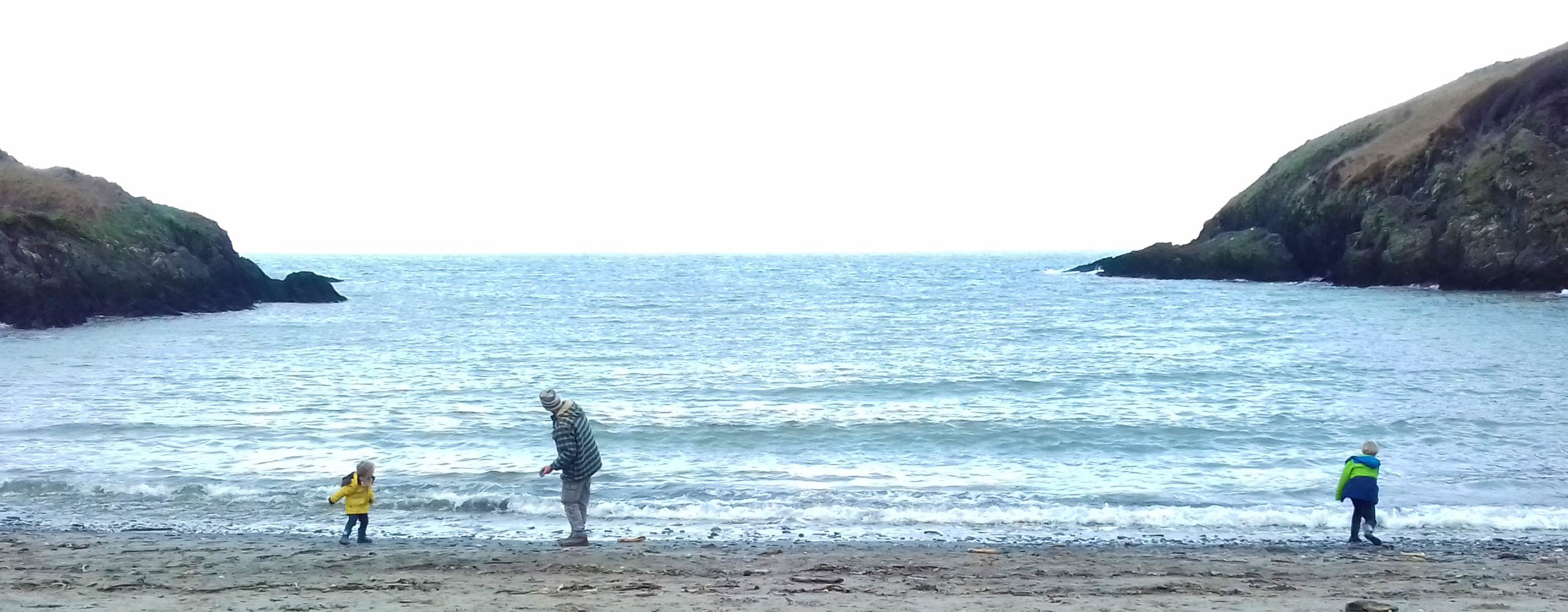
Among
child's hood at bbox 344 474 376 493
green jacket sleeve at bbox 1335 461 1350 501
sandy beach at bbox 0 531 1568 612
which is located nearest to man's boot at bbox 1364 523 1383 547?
sandy beach at bbox 0 531 1568 612

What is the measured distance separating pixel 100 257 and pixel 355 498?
137 ft

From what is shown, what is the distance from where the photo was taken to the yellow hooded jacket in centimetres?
1112

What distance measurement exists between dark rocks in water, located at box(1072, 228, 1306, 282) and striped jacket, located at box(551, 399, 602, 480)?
217 feet

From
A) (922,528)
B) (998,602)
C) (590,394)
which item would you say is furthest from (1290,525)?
(590,394)

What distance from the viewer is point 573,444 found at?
10.7 m

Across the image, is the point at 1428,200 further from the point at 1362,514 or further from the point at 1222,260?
the point at 1362,514

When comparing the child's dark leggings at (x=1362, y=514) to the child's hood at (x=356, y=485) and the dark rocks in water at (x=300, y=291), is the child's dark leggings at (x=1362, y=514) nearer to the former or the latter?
the child's hood at (x=356, y=485)

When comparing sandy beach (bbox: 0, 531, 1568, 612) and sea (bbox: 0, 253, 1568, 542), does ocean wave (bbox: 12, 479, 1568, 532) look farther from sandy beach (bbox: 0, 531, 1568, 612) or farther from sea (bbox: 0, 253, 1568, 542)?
sandy beach (bbox: 0, 531, 1568, 612)

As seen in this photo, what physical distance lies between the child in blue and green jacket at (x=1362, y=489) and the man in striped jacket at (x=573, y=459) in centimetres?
718

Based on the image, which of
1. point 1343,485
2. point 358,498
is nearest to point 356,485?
point 358,498

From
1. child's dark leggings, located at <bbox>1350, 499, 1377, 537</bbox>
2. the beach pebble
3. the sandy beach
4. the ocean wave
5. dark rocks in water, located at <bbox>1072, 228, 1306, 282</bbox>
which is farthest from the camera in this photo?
dark rocks in water, located at <bbox>1072, 228, 1306, 282</bbox>

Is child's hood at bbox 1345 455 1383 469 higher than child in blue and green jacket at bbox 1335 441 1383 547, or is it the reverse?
child's hood at bbox 1345 455 1383 469

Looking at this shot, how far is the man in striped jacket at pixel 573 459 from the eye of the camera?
34.9 ft

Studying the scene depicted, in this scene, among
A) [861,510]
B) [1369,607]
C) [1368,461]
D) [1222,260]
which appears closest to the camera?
[1369,607]
